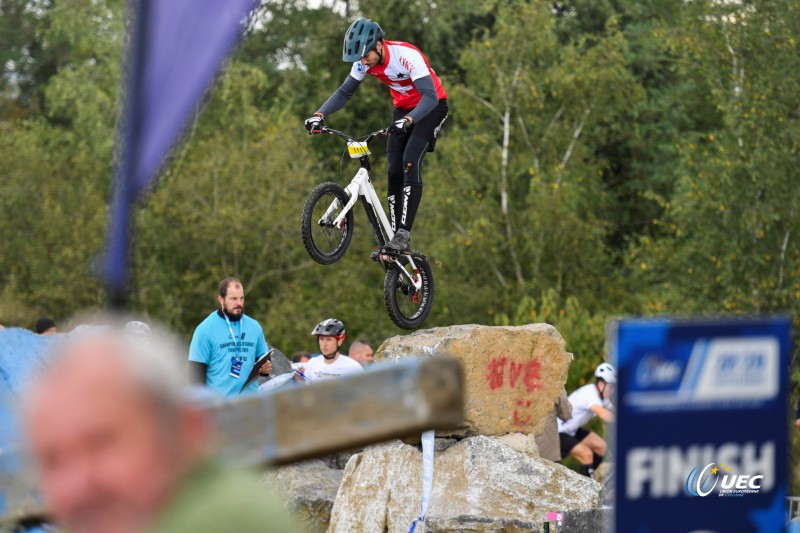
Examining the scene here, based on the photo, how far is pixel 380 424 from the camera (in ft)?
5.23

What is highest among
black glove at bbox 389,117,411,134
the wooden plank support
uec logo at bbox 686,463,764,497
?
black glove at bbox 389,117,411,134

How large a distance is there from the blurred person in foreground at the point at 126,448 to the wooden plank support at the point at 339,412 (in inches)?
4.4

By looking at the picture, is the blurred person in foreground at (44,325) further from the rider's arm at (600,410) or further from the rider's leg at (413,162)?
the rider's arm at (600,410)

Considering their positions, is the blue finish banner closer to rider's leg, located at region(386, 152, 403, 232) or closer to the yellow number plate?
the yellow number plate

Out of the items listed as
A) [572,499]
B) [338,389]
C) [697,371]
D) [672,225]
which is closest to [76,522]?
[338,389]

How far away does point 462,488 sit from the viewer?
10336 mm

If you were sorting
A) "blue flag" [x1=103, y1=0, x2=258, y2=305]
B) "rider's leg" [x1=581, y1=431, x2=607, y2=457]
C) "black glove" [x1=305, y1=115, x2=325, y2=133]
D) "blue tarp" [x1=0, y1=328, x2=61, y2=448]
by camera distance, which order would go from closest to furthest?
"blue flag" [x1=103, y1=0, x2=258, y2=305] < "blue tarp" [x1=0, y1=328, x2=61, y2=448] < "black glove" [x1=305, y1=115, x2=325, y2=133] < "rider's leg" [x1=581, y1=431, x2=607, y2=457]

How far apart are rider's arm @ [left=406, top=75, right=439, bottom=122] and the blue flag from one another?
8432mm

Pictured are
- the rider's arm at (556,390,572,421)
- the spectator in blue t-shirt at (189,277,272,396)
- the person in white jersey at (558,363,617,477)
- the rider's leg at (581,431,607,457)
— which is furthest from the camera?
the rider's leg at (581,431,607,457)

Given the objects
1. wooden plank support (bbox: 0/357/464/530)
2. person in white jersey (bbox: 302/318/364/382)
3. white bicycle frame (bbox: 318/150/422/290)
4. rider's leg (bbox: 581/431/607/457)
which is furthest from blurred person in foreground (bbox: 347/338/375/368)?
wooden plank support (bbox: 0/357/464/530)

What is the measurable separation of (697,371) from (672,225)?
24400 millimetres

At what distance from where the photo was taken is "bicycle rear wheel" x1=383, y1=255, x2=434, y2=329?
11.4 m

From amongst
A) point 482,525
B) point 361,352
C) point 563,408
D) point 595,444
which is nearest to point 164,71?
point 482,525

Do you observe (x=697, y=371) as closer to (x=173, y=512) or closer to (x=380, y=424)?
(x=380, y=424)
